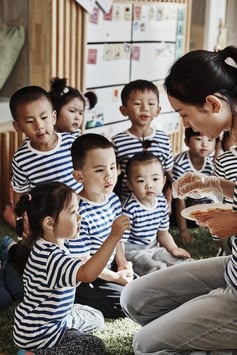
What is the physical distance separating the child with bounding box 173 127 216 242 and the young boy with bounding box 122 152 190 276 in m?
0.35

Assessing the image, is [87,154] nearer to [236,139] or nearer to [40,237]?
[40,237]

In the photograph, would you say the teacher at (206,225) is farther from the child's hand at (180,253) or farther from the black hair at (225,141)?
the black hair at (225,141)

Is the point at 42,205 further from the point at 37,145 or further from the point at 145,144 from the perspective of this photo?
the point at 145,144

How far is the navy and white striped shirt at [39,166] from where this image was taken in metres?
2.32

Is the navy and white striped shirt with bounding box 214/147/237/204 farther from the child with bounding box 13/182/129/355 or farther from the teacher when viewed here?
the child with bounding box 13/182/129/355

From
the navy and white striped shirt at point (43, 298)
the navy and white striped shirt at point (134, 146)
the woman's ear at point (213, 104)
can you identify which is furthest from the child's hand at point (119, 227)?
the navy and white striped shirt at point (134, 146)

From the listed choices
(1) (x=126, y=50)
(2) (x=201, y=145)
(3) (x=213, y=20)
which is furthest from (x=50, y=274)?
(3) (x=213, y=20)

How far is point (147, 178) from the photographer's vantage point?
89.6 inches

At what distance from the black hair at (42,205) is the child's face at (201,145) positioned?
1165 mm

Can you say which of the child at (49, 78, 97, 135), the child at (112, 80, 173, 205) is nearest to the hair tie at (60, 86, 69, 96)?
the child at (49, 78, 97, 135)

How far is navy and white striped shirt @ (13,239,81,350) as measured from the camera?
1.58 metres

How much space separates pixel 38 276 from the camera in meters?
1.59

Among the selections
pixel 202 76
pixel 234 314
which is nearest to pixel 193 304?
pixel 234 314

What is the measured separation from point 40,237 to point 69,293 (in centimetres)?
17
